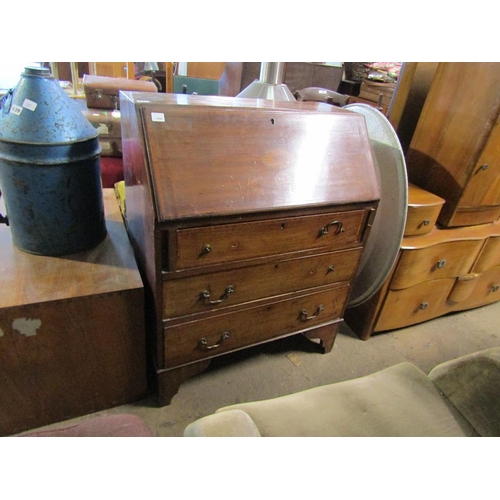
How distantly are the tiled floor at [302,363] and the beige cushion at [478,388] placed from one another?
27.3 inches

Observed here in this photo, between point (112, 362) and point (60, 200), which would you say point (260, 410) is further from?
point (60, 200)

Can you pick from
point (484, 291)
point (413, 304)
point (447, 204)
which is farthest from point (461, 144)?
point (484, 291)

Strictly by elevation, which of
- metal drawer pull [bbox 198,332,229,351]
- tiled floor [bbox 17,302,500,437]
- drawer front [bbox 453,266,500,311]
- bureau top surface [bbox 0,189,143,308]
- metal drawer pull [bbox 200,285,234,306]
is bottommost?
tiled floor [bbox 17,302,500,437]

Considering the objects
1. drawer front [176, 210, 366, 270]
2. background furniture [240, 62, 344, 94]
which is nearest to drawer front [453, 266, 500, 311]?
drawer front [176, 210, 366, 270]

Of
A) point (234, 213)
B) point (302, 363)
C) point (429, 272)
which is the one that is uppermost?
point (234, 213)

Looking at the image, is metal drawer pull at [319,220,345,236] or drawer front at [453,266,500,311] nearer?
metal drawer pull at [319,220,345,236]

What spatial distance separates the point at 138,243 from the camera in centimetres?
125

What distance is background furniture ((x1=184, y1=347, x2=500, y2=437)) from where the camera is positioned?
2.80 feet

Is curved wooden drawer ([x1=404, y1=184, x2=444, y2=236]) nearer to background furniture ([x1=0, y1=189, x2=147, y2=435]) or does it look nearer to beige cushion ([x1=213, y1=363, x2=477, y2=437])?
beige cushion ([x1=213, y1=363, x2=477, y2=437])

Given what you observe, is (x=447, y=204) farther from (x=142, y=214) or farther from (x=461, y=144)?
(x=142, y=214)

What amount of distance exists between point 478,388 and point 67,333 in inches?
49.2

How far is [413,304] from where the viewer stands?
1835mm

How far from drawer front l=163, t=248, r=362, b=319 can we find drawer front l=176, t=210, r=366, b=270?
6 centimetres

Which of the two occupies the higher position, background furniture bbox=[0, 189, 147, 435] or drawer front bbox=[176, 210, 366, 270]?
drawer front bbox=[176, 210, 366, 270]
